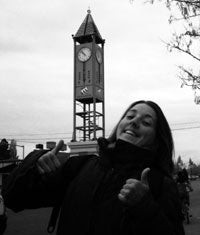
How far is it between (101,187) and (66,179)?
262 millimetres

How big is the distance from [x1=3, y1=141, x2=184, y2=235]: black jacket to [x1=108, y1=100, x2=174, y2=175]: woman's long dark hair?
87 mm

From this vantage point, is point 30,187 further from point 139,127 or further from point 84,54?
point 84,54

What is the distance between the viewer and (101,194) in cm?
225

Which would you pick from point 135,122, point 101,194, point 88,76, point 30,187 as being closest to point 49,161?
point 30,187

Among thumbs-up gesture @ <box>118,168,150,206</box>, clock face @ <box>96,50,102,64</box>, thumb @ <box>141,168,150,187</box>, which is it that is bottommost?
thumbs-up gesture @ <box>118,168,150,206</box>

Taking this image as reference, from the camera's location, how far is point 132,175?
229 cm

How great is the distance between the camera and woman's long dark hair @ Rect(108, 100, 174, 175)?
246cm

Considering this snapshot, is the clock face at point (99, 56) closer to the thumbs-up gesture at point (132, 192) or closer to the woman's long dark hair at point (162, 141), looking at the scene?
the woman's long dark hair at point (162, 141)

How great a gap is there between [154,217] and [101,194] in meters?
0.32

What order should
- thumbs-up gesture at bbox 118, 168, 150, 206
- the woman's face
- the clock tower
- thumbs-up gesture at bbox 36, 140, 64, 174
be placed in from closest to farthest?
thumbs-up gesture at bbox 118, 168, 150, 206 → thumbs-up gesture at bbox 36, 140, 64, 174 → the woman's face → the clock tower

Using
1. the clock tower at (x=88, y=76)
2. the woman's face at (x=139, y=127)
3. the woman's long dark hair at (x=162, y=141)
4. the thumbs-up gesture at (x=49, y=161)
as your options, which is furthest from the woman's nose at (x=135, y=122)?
the clock tower at (x=88, y=76)

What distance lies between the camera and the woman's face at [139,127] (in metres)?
2.42

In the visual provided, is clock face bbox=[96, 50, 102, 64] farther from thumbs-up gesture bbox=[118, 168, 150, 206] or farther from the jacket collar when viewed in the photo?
thumbs-up gesture bbox=[118, 168, 150, 206]

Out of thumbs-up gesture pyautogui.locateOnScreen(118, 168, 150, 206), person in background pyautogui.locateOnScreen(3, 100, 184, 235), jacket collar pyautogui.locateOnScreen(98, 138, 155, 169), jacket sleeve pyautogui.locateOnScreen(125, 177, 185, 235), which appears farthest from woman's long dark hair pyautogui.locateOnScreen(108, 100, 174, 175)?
thumbs-up gesture pyautogui.locateOnScreen(118, 168, 150, 206)
